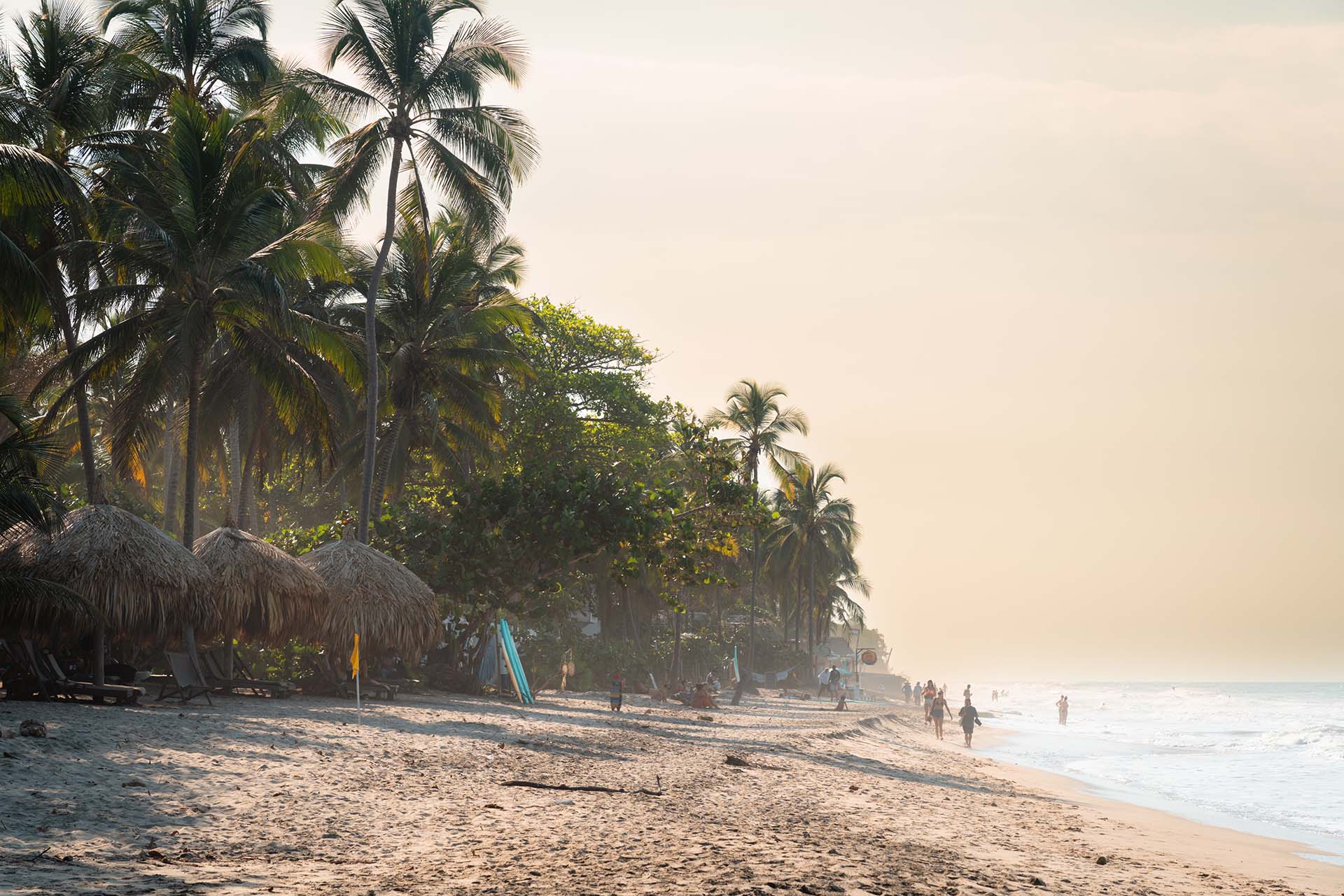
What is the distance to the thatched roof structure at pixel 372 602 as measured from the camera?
61.0 ft

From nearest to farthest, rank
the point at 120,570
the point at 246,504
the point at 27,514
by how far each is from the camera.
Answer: the point at 27,514 → the point at 120,570 → the point at 246,504

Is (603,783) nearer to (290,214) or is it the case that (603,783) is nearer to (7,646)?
(7,646)

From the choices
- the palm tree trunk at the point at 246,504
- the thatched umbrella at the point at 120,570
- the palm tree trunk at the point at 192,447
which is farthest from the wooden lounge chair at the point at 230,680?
the palm tree trunk at the point at 246,504

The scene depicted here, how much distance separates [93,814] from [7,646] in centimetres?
866

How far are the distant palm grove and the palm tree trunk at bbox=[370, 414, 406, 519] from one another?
0.32 feet

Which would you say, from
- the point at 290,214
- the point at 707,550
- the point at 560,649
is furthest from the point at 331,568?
the point at 560,649

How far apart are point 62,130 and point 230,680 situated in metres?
9.73

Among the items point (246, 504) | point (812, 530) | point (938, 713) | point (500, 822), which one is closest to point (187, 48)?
point (246, 504)

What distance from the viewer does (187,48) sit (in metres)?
22.9

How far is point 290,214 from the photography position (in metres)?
21.0

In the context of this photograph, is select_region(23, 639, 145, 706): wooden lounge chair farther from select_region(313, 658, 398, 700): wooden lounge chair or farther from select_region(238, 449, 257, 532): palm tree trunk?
select_region(238, 449, 257, 532): palm tree trunk

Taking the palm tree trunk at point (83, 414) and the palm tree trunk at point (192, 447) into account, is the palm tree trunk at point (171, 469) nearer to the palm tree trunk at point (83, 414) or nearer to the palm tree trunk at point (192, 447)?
the palm tree trunk at point (83, 414)

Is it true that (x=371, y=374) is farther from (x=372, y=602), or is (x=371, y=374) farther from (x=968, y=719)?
(x=968, y=719)

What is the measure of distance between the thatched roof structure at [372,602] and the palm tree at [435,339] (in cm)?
580
